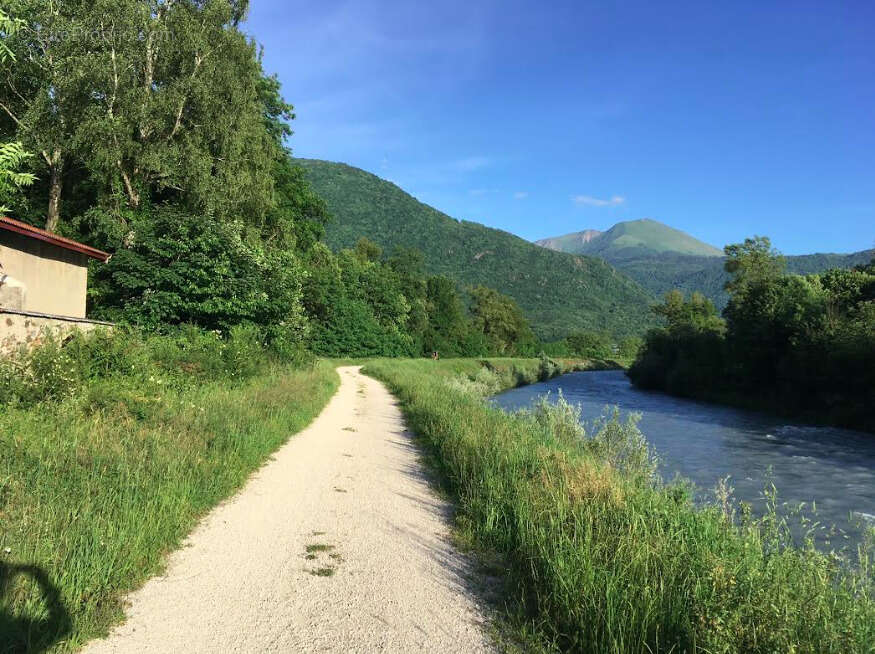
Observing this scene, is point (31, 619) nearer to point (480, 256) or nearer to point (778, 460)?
point (778, 460)

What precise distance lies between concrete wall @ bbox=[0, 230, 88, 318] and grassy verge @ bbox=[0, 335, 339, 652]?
15.1ft

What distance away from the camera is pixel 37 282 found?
1562cm

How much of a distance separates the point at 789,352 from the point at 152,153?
38813mm

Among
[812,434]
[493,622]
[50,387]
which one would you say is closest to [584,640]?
[493,622]

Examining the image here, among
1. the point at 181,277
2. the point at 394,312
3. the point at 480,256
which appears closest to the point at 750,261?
the point at 394,312

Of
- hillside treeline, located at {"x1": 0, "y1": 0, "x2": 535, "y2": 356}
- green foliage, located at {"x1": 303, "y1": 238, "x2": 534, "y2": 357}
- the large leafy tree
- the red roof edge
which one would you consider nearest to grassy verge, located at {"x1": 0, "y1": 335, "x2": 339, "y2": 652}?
the red roof edge

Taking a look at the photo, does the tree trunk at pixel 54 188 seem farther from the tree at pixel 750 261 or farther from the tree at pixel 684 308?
the tree at pixel 684 308

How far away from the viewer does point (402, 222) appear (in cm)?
15838

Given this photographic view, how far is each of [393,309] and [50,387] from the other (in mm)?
54511

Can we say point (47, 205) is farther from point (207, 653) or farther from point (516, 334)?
point (516, 334)

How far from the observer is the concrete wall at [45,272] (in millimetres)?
14523

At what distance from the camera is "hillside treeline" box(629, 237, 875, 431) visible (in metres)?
28.3

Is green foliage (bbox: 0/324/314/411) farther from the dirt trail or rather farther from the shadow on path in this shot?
the shadow on path

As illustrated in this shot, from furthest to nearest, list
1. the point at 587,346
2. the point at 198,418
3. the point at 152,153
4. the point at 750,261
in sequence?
the point at 587,346 < the point at 750,261 < the point at 152,153 < the point at 198,418
